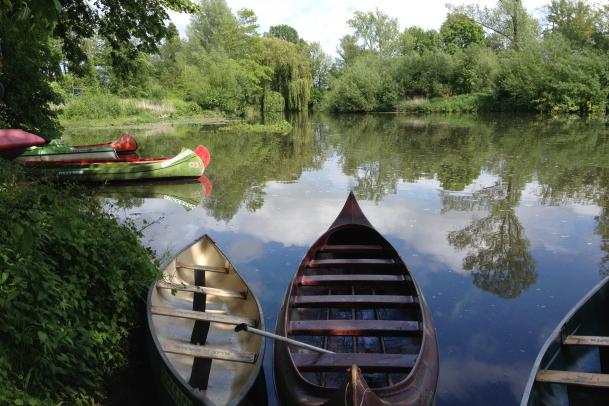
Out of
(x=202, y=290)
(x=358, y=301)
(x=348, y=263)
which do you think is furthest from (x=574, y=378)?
(x=202, y=290)

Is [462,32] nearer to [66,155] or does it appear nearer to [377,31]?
[377,31]

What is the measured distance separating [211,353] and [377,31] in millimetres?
52897

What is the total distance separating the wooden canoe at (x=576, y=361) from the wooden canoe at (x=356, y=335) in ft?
2.34

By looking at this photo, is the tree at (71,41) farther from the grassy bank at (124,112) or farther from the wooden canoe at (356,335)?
the grassy bank at (124,112)

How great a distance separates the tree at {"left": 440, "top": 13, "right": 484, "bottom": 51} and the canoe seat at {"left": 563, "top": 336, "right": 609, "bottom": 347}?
52.1 meters

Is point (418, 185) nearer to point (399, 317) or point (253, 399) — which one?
Result: point (399, 317)

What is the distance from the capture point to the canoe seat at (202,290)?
15.3 ft

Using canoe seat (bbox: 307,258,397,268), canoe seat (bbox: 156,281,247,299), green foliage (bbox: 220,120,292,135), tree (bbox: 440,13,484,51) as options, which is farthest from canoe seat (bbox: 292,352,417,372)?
tree (bbox: 440,13,484,51)

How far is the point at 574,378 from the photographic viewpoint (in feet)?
10.2

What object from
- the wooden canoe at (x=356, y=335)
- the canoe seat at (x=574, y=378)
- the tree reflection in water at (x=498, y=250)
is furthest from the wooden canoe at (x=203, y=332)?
the tree reflection in water at (x=498, y=250)

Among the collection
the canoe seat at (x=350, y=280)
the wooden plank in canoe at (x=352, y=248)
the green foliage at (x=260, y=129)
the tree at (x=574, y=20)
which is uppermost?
the tree at (x=574, y=20)

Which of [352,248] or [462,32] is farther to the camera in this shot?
[462,32]

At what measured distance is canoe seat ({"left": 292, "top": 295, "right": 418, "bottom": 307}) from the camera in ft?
14.5

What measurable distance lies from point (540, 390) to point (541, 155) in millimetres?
15185
